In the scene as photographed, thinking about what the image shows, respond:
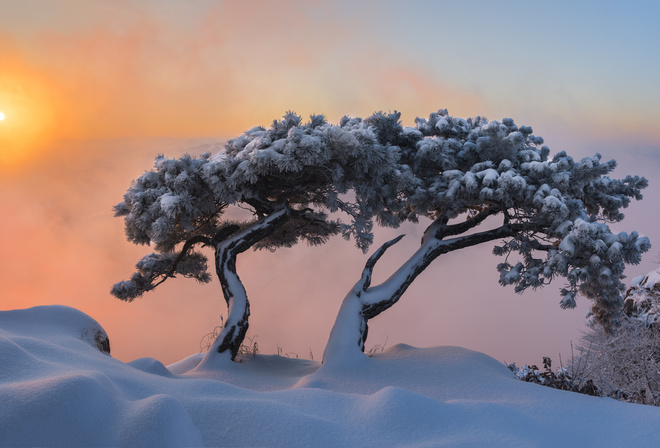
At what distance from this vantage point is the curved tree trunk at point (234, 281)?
32.6 feet

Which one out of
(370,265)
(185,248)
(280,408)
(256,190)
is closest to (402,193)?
(370,265)

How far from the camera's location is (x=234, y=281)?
402 inches

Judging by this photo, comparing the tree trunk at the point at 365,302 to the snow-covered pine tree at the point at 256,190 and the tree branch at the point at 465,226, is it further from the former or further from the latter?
the snow-covered pine tree at the point at 256,190

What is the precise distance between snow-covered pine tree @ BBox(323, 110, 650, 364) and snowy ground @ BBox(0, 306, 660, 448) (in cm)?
207

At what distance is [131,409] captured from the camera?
504 centimetres

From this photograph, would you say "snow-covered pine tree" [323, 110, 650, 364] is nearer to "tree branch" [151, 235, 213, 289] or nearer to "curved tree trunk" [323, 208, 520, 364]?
"curved tree trunk" [323, 208, 520, 364]

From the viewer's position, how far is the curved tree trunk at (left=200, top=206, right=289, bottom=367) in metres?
9.94

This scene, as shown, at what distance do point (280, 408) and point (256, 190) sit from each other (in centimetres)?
521

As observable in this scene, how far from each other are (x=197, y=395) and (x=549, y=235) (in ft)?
24.0

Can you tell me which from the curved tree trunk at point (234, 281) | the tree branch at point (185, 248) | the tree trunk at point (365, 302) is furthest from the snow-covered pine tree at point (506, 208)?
the tree branch at point (185, 248)

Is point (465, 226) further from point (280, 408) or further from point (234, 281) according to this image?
point (280, 408)

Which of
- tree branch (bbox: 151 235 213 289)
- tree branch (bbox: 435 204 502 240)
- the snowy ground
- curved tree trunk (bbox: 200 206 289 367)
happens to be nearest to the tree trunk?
tree branch (bbox: 435 204 502 240)

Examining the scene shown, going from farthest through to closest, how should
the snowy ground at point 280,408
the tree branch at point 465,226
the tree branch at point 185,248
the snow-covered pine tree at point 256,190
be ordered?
the tree branch at point 465,226
the tree branch at point 185,248
the snow-covered pine tree at point 256,190
the snowy ground at point 280,408

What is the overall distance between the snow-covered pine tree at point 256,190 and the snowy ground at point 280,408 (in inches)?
88.3
